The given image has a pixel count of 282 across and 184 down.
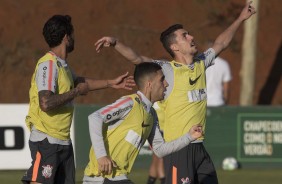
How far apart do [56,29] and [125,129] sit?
4.73ft

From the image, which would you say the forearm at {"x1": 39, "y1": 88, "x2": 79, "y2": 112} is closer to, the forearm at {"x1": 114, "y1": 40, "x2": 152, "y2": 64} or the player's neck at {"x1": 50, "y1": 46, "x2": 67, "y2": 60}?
the player's neck at {"x1": 50, "y1": 46, "x2": 67, "y2": 60}

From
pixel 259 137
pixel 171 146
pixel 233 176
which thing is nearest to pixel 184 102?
pixel 171 146

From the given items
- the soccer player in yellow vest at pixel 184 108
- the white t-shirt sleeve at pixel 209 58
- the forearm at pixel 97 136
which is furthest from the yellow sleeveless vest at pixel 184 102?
the forearm at pixel 97 136

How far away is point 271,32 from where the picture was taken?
2769 centimetres

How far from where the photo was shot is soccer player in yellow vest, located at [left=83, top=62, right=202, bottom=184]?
8.48 m

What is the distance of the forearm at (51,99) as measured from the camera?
9.21m

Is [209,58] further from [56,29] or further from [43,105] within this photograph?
[43,105]

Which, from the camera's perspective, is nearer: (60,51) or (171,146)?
(171,146)

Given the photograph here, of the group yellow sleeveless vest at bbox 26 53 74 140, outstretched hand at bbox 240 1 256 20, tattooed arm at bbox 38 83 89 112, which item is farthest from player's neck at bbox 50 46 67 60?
outstretched hand at bbox 240 1 256 20

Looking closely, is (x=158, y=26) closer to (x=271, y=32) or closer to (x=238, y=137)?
(x=271, y=32)

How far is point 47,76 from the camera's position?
30.5ft

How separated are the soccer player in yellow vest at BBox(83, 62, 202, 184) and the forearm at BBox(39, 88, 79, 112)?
2.32 ft

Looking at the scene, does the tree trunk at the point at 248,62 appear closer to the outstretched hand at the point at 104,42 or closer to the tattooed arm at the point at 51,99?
the outstretched hand at the point at 104,42

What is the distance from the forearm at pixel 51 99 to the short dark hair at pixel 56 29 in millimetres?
606
